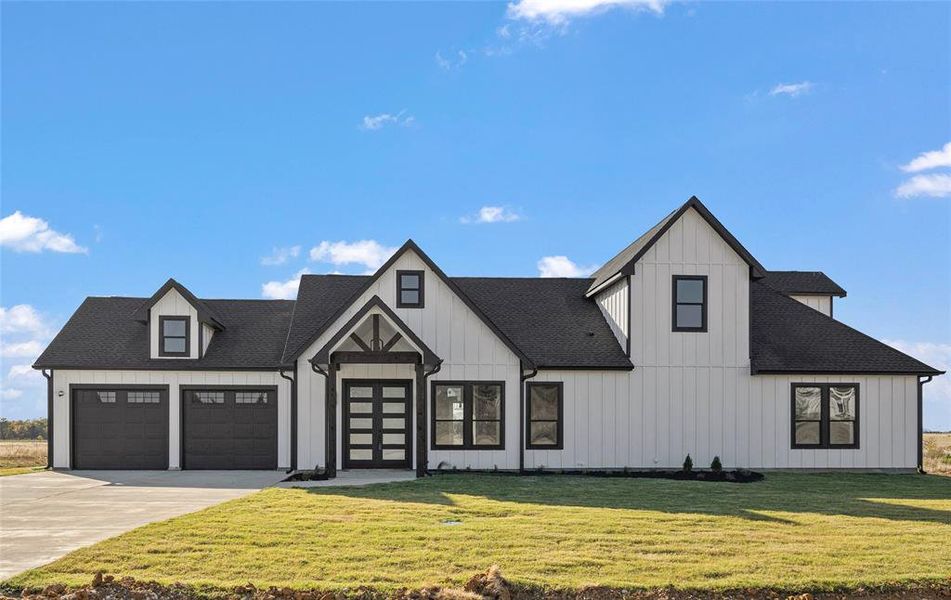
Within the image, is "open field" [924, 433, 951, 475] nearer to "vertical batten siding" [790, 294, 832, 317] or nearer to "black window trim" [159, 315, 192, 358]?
"vertical batten siding" [790, 294, 832, 317]

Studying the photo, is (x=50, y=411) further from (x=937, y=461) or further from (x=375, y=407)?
(x=937, y=461)

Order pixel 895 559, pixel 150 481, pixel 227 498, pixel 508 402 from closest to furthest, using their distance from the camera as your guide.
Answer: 1. pixel 895 559
2. pixel 227 498
3. pixel 150 481
4. pixel 508 402

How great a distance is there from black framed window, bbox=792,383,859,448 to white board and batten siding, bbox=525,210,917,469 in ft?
0.54

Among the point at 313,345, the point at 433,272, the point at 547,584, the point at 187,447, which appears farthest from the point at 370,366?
A: the point at 547,584

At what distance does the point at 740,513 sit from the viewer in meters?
13.3

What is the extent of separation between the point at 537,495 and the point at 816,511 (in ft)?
16.3

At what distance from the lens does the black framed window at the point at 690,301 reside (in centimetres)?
2155

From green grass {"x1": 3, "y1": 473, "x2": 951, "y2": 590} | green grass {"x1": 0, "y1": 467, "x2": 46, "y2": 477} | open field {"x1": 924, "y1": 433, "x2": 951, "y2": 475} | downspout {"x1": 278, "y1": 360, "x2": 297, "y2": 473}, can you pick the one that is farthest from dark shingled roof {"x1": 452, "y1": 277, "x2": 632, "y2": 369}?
green grass {"x1": 0, "y1": 467, "x2": 46, "y2": 477}

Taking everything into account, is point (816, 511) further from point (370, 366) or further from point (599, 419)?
point (370, 366)

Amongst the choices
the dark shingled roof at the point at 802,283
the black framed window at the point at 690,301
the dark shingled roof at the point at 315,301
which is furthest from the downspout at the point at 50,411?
the dark shingled roof at the point at 802,283

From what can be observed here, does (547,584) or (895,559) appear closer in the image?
(547,584)

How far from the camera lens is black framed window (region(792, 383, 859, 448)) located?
21.4 metres

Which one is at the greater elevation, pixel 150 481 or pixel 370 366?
pixel 370 366

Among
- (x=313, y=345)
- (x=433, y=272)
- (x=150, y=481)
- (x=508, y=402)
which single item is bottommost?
(x=150, y=481)
